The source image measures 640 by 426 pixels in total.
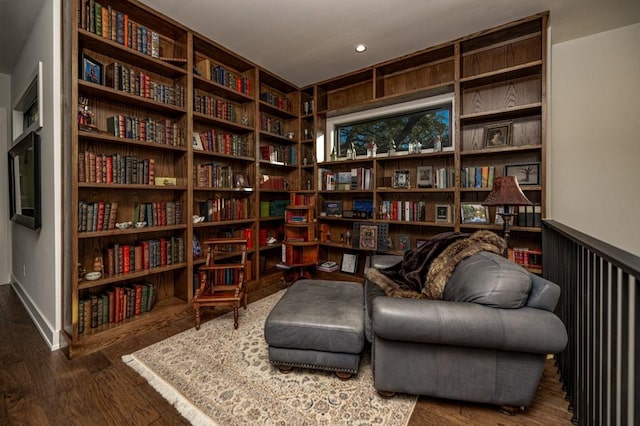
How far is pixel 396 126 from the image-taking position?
3377mm

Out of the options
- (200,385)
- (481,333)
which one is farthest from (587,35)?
(200,385)

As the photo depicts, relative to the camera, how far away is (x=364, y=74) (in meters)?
3.44

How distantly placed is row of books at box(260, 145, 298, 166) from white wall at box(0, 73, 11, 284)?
3.12 meters

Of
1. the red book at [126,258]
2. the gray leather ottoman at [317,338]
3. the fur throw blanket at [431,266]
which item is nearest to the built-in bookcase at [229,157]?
the red book at [126,258]

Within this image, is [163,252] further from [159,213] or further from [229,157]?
[229,157]

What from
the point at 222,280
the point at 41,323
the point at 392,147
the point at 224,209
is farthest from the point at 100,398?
the point at 392,147

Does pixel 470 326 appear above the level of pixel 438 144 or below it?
below

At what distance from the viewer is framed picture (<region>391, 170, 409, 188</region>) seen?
3.18 meters

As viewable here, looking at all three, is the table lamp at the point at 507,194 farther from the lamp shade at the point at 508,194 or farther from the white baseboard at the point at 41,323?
the white baseboard at the point at 41,323

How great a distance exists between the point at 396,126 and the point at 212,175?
2276 mm

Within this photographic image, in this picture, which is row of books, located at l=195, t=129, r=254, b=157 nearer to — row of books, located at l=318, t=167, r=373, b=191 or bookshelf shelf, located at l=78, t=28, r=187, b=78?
bookshelf shelf, located at l=78, t=28, r=187, b=78

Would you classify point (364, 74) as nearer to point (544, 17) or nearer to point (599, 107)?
point (544, 17)

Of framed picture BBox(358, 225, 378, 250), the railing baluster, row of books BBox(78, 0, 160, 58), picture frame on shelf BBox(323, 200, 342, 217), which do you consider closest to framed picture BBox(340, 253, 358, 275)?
framed picture BBox(358, 225, 378, 250)

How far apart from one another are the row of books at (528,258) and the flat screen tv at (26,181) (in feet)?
13.5
